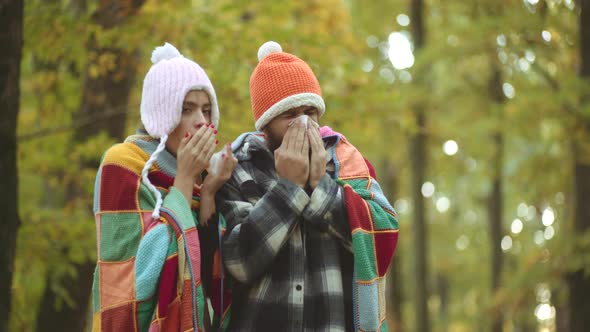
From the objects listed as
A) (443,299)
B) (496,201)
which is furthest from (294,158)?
(443,299)

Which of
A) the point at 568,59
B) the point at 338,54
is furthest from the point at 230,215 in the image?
the point at 568,59

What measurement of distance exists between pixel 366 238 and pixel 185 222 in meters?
0.66

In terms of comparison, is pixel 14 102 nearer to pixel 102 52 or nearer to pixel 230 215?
pixel 230 215

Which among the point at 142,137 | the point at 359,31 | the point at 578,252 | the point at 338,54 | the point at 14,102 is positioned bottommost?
the point at 578,252

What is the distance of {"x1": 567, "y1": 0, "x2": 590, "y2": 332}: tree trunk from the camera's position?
7586mm

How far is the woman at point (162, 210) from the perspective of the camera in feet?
8.15

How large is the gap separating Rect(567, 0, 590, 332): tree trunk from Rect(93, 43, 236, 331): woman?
579 centimetres

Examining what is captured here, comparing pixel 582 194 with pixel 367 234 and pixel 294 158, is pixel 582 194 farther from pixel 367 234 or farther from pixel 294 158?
pixel 294 158

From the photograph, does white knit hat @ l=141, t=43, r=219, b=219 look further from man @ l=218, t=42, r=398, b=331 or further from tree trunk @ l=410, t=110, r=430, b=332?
tree trunk @ l=410, t=110, r=430, b=332

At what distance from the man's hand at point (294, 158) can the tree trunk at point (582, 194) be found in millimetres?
5647

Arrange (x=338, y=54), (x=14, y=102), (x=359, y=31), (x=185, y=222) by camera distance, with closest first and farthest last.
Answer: (x=185, y=222), (x=14, y=102), (x=338, y=54), (x=359, y=31)

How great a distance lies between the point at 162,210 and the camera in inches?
101

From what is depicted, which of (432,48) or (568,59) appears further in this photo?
(568,59)

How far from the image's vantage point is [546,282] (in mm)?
9234
